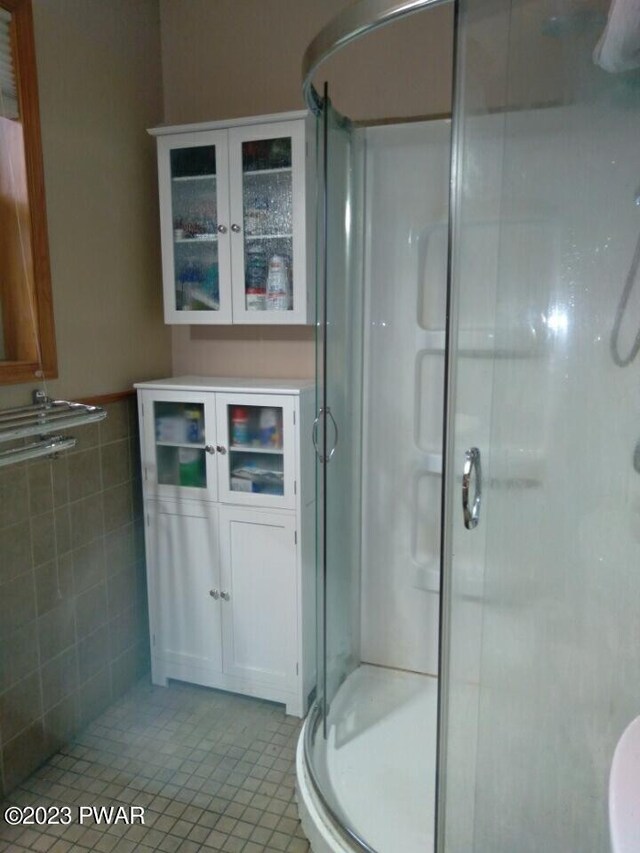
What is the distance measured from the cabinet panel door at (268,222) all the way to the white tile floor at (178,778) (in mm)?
1364

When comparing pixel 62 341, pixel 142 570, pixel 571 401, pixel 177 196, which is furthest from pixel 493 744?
pixel 177 196

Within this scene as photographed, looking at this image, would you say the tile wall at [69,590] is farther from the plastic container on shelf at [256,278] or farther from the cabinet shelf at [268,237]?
the cabinet shelf at [268,237]

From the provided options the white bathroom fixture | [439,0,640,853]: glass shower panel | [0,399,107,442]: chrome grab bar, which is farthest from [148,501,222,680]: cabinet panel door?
the white bathroom fixture

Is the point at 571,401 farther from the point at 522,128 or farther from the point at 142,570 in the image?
the point at 142,570

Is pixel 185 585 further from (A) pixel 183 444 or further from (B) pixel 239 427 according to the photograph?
(B) pixel 239 427

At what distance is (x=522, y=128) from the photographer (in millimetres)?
1241

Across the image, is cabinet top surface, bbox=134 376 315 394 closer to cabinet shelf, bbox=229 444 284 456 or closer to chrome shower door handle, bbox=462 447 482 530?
cabinet shelf, bbox=229 444 284 456

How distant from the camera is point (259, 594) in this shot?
6.60 feet

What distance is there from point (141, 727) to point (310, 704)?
57 centimetres

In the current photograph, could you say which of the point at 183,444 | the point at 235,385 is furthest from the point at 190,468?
the point at 235,385

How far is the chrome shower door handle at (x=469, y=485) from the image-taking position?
1.19 meters

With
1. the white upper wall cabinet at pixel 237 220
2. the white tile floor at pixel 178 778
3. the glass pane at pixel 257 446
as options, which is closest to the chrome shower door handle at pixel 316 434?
the glass pane at pixel 257 446

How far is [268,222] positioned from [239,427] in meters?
0.69

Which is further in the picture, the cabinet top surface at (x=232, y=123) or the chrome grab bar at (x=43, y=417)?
the cabinet top surface at (x=232, y=123)
